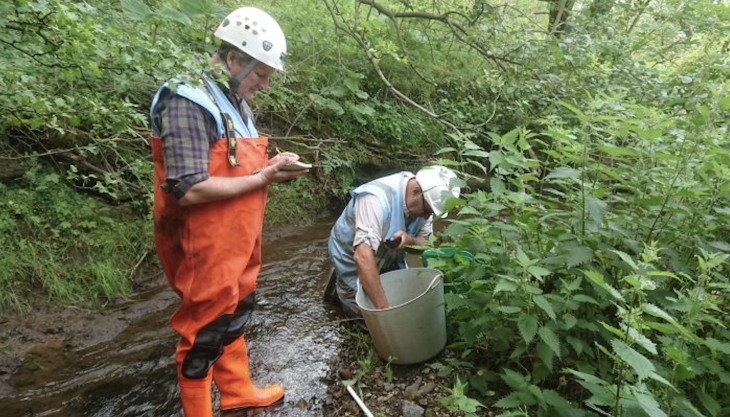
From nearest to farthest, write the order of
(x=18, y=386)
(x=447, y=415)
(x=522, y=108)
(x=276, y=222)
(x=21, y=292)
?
(x=447, y=415) → (x=18, y=386) → (x=21, y=292) → (x=522, y=108) → (x=276, y=222)

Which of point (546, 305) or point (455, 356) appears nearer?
point (546, 305)

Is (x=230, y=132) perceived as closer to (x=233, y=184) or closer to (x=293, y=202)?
(x=233, y=184)

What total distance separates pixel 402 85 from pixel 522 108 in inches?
98.9

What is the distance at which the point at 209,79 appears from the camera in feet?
6.59

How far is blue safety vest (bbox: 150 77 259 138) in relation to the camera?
1.83 meters

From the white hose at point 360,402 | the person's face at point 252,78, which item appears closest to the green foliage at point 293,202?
the white hose at point 360,402

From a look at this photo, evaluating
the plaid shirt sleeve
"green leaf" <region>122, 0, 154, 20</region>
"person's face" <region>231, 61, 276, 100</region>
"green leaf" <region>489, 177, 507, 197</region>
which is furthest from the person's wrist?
"green leaf" <region>489, 177, 507, 197</region>

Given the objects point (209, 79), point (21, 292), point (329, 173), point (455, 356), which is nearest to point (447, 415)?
point (455, 356)

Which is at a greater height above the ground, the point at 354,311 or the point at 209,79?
the point at 209,79

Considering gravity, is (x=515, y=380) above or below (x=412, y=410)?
above

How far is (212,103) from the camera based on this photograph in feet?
6.27

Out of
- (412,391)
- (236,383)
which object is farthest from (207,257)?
(412,391)

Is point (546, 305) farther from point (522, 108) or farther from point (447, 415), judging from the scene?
point (522, 108)

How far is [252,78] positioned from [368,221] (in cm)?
126
